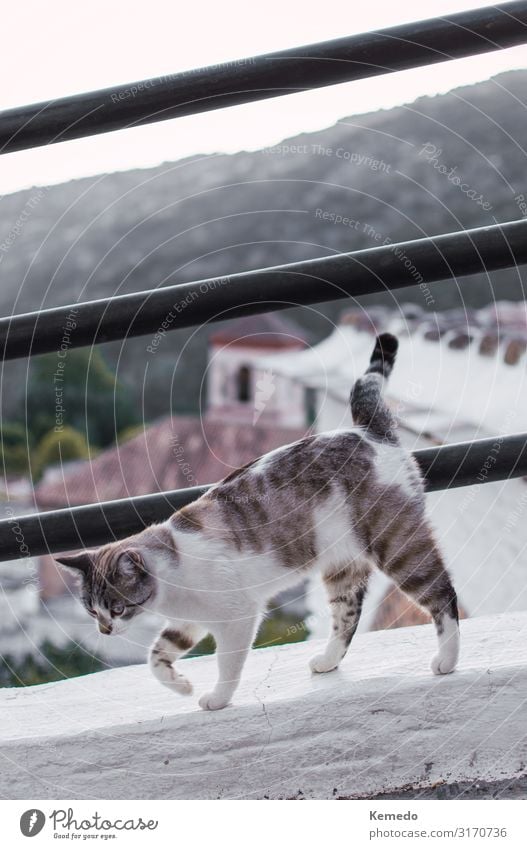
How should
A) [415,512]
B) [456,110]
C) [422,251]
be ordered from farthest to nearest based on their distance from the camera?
1. [456,110]
2. [415,512]
3. [422,251]

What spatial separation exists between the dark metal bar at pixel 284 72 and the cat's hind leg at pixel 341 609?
435mm

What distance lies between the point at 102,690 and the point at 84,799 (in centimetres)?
15

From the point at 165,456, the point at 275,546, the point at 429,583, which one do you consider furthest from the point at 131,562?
the point at 165,456

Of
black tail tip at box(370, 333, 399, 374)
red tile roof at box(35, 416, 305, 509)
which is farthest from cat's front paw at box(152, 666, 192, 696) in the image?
red tile roof at box(35, 416, 305, 509)

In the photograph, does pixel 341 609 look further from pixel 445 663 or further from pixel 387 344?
pixel 387 344

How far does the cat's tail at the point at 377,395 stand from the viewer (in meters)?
0.75

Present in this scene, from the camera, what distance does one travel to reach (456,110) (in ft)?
3.31

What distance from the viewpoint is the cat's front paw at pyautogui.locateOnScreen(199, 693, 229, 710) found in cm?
71

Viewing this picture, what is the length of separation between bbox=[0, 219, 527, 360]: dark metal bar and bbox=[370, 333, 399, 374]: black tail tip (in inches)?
4.3

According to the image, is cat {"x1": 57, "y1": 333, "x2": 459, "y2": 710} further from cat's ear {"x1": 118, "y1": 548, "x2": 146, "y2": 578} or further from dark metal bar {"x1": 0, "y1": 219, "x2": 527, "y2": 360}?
dark metal bar {"x1": 0, "y1": 219, "x2": 527, "y2": 360}

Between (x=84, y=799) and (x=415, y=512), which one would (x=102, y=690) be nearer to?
(x=84, y=799)

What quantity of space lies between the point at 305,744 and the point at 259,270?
0.40m

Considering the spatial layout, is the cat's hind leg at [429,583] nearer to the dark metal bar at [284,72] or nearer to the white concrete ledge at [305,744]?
the white concrete ledge at [305,744]

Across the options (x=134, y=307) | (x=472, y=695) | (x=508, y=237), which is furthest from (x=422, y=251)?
(x=472, y=695)
